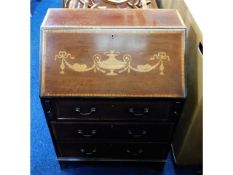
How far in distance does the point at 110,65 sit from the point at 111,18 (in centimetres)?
26

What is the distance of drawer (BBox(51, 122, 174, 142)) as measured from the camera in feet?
4.00

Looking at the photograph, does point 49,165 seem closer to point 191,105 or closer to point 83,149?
point 83,149

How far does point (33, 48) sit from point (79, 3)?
979 millimetres

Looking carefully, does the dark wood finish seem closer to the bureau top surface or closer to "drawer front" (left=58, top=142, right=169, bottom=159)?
the bureau top surface

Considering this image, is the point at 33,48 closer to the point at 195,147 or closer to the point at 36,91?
the point at 36,91

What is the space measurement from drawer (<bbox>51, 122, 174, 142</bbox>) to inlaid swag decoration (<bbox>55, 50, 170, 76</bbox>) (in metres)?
0.28

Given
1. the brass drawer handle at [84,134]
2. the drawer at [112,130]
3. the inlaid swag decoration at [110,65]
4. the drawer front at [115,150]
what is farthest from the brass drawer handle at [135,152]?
the inlaid swag decoration at [110,65]

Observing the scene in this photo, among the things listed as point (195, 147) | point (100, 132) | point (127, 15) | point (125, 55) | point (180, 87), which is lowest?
point (195, 147)

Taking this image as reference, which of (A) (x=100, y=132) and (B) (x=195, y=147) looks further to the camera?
(B) (x=195, y=147)

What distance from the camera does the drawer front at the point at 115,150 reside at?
1339 mm

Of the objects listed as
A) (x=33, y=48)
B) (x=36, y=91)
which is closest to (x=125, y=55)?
(x=36, y=91)

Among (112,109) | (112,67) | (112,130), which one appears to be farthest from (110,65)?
(112,130)

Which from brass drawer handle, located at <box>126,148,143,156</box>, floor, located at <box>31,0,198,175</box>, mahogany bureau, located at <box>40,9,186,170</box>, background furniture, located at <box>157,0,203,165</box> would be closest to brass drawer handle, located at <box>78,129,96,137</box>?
mahogany bureau, located at <box>40,9,186,170</box>

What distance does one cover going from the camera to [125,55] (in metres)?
1.09
